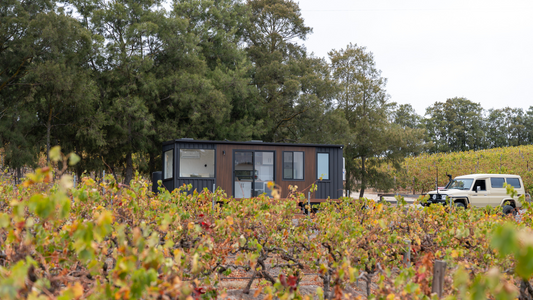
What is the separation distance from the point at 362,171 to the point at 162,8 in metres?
12.4

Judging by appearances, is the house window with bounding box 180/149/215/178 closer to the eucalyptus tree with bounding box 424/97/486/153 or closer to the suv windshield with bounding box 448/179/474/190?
the suv windshield with bounding box 448/179/474/190

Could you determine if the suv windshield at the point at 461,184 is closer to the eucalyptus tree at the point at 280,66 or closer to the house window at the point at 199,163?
the house window at the point at 199,163

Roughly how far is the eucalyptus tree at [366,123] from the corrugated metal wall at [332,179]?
24.2 ft

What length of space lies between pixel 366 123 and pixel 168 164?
12024 millimetres

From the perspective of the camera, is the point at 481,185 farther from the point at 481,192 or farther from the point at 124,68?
the point at 124,68

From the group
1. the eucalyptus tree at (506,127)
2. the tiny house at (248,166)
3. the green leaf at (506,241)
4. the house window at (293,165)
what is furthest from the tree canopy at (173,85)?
the eucalyptus tree at (506,127)

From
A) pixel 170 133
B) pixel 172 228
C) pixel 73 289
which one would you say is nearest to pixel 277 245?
pixel 172 228

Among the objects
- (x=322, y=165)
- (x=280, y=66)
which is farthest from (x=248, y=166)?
(x=280, y=66)

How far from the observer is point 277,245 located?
15.4ft

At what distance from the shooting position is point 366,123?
22.1 meters

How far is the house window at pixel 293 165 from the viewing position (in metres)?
13.4

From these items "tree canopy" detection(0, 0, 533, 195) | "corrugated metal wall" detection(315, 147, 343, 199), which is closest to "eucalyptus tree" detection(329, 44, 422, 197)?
"tree canopy" detection(0, 0, 533, 195)

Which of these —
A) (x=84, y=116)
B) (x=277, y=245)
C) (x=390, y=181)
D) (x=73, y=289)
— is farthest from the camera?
(x=390, y=181)

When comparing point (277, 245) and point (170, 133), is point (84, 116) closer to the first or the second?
point (170, 133)
